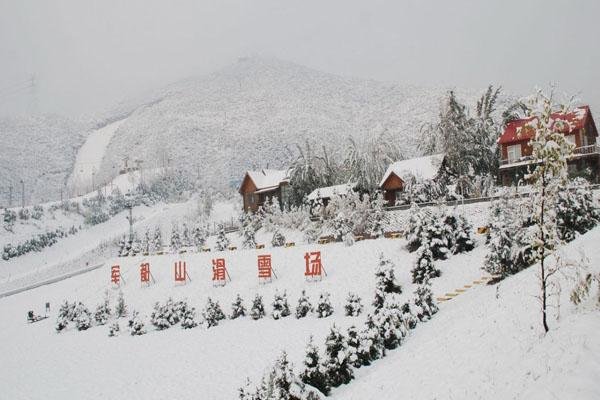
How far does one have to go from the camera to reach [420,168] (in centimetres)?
3600

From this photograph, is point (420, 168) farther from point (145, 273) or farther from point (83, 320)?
point (83, 320)

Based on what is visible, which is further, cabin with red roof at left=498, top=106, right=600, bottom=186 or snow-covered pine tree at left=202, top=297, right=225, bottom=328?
cabin with red roof at left=498, top=106, right=600, bottom=186

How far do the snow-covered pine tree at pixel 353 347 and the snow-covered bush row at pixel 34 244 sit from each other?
59362 mm

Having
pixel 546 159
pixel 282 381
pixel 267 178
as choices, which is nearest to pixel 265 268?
pixel 282 381

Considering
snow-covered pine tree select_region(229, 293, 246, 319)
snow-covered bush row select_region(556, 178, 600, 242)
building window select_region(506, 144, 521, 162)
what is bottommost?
snow-covered pine tree select_region(229, 293, 246, 319)

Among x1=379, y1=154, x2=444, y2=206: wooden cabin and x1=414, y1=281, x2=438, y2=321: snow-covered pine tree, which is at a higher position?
x1=379, y1=154, x2=444, y2=206: wooden cabin

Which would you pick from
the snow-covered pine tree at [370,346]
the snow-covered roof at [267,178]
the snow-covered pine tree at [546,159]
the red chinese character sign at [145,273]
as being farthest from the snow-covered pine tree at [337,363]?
the snow-covered roof at [267,178]

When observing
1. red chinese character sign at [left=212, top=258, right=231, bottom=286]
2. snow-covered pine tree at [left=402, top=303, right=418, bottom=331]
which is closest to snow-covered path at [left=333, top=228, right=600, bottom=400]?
snow-covered pine tree at [left=402, top=303, right=418, bottom=331]

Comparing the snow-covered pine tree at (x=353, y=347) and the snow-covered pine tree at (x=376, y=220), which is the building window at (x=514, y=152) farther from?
the snow-covered pine tree at (x=353, y=347)

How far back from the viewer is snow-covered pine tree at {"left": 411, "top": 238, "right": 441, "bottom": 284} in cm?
1789

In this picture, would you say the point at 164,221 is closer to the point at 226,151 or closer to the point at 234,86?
the point at 226,151

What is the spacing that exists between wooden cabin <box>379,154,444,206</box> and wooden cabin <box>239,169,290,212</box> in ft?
43.4

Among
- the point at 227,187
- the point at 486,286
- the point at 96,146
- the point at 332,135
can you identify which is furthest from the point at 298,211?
the point at 96,146

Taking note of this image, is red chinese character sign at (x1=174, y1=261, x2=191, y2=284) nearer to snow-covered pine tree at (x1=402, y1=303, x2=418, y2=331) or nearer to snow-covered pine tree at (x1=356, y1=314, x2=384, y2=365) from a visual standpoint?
snow-covered pine tree at (x1=402, y1=303, x2=418, y2=331)
